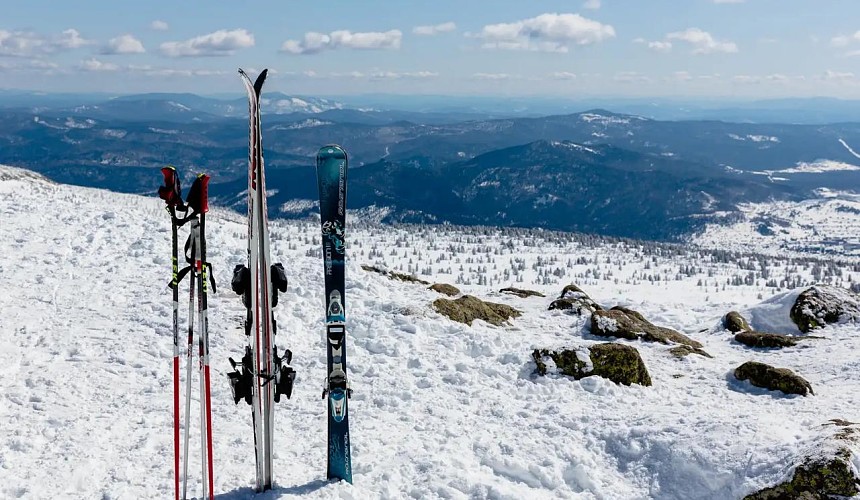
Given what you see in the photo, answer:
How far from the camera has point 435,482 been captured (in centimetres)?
876

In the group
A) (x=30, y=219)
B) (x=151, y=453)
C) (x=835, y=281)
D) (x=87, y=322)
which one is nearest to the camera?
(x=151, y=453)

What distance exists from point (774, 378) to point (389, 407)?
8.90 meters

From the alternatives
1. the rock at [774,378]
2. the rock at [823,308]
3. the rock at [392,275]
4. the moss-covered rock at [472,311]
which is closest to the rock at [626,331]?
the moss-covered rock at [472,311]

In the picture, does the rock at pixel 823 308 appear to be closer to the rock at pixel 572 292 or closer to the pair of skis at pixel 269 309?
the rock at pixel 572 292

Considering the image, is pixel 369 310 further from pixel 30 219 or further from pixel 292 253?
pixel 30 219

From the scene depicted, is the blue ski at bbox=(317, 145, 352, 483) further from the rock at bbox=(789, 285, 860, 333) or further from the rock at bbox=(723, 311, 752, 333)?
the rock at bbox=(789, 285, 860, 333)

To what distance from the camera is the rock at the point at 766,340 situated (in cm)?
1914

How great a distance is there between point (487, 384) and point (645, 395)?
11.5 feet

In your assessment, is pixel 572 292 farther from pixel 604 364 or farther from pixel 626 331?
pixel 604 364

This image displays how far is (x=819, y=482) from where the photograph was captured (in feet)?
27.2

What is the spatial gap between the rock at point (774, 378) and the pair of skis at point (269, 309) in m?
10.2

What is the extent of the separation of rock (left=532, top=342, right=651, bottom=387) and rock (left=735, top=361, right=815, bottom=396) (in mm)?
2458

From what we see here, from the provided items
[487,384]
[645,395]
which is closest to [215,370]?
[487,384]

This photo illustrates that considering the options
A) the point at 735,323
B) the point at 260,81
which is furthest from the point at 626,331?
the point at 260,81
